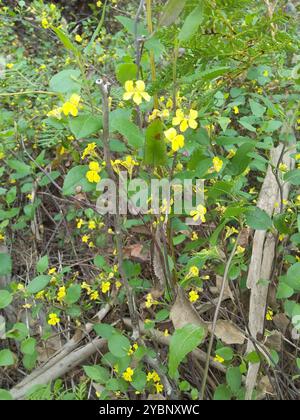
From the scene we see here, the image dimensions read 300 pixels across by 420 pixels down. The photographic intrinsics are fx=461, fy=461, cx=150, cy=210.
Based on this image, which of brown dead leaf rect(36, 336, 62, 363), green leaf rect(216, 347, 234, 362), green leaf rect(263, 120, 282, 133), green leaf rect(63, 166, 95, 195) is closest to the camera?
green leaf rect(63, 166, 95, 195)

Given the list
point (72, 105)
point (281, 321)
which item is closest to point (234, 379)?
point (281, 321)

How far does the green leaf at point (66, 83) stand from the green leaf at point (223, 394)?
712mm

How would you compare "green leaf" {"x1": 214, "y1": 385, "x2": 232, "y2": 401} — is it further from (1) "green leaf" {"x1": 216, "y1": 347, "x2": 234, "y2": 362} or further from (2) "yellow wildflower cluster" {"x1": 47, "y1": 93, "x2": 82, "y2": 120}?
(2) "yellow wildflower cluster" {"x1": 47, "y1": 93, "x2": 82, "y2": 120}

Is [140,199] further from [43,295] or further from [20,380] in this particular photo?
[20,380]

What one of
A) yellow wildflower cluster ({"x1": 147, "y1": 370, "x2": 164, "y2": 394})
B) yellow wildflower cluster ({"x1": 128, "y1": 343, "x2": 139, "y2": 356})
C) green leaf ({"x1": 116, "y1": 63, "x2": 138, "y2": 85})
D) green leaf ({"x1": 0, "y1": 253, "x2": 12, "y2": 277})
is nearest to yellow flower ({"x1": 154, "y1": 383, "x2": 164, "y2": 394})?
yellow wildflower cluster ({"x1": 147, "y1": 370, "x2": 164, "y2": 394})

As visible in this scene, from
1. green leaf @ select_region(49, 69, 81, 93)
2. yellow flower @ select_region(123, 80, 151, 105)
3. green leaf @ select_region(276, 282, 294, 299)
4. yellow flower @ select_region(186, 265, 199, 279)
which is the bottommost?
green leaf @ select_region(276, 282, 294, 299)

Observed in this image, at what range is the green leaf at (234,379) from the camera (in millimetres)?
1003

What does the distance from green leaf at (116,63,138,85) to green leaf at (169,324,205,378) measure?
0.43m

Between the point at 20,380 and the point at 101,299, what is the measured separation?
33 centimetres

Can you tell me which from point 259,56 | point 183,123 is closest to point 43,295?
point 183,123

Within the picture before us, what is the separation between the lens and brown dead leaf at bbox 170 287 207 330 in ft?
2.98

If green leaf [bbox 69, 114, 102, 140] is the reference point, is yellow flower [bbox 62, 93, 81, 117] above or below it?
above

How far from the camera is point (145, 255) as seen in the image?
126 cm

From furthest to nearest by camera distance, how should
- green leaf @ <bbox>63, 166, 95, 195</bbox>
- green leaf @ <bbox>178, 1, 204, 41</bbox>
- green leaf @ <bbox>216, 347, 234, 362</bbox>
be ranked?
green leaf @ <bbox>216, 347, 234, 362</bbox> < green leaf @ <bbox>63, 166, 95, 195</bbox> < green leaf @ <bbox>178, 1, 204, 41</bbox>
